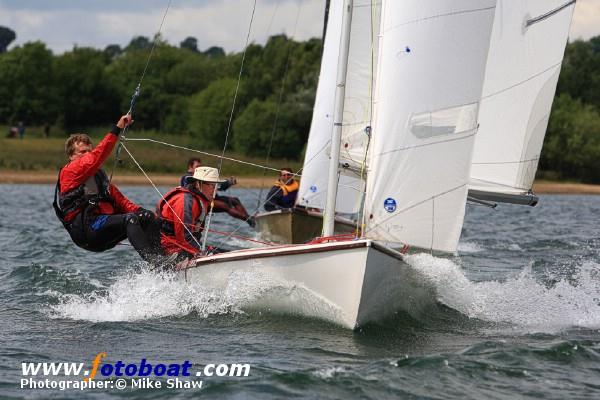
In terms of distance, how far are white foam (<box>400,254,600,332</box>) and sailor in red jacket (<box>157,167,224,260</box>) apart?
204cm

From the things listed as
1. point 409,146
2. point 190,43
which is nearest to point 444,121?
point 409,146

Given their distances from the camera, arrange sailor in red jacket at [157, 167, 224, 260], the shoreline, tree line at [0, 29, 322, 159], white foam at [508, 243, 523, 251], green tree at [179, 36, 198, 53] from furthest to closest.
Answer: green tree at [179, 36, 198, 53]
tree line at [0, 29, 322, 159]
the shoreline
white foam at [508, 243, 523, 251]
sailor in red jacket at [157, 167, 224, 260]

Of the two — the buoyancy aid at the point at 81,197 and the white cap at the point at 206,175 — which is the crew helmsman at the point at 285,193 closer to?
the white cap at the point at 206,175

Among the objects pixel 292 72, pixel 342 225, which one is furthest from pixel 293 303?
pixel 292 72

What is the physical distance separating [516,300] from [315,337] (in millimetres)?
2625

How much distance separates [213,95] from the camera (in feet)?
201

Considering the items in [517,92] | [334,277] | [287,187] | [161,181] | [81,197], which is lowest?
[161,181]

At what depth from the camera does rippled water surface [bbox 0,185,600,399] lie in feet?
20.7

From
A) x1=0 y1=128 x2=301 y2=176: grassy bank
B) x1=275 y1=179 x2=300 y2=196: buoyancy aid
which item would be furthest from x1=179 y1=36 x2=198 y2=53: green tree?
x1=275 y1=179 x2=300 y2=196: buoyancy aid

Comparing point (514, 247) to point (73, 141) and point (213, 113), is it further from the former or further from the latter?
point (213, 113)

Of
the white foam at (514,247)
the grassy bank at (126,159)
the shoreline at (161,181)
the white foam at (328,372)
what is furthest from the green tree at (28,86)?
the white foam at (328,372)

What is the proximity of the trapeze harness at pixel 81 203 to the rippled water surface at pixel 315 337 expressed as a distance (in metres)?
0.72

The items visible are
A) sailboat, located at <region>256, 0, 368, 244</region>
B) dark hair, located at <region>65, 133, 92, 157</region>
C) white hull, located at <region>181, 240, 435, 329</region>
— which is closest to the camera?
white hull, located at <region>181, 240, 435, 329</region>

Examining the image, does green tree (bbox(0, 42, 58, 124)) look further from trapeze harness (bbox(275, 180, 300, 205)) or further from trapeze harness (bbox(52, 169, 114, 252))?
trapeze harness (bbox(52, 169, 114, 252))
